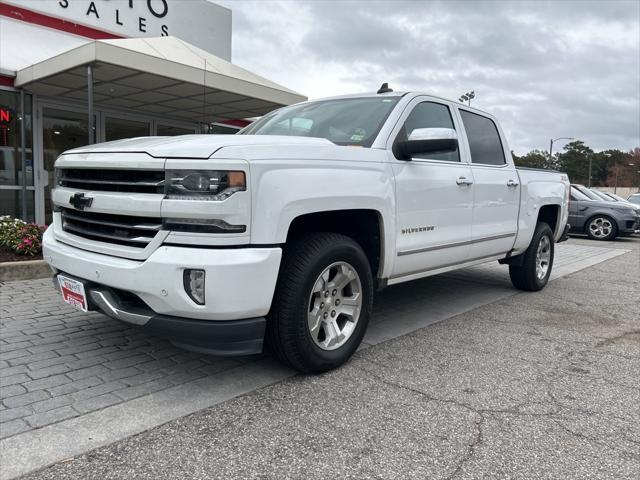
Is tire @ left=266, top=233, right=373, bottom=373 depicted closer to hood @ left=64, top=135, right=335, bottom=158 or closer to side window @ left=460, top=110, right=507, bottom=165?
hood @ left=64, top=135, right=335, bottom=158

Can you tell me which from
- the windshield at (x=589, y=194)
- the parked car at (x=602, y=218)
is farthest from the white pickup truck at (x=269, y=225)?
the windshield at (x=589, y=194)

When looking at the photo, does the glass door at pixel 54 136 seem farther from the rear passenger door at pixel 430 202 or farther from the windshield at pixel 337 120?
the rear passenger door at pixel 430 202

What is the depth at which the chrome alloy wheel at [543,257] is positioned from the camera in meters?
6.55

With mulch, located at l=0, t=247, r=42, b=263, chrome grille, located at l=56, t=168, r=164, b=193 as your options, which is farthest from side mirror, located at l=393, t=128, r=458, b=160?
mulch, located at l=0, t=247, r=42, b=263

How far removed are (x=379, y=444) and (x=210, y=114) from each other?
10175 mm

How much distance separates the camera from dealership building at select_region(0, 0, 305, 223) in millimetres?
7969

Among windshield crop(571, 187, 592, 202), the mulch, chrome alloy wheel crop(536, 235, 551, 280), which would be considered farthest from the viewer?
windshield crop(571, 187, 592, 202)

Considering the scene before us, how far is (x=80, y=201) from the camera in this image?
3299 millimetres

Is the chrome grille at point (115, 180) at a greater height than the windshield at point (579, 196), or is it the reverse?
the chrome grille at point (115, 180)

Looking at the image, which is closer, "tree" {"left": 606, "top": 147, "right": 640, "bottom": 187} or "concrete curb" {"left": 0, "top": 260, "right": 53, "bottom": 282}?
"concrete curb" {"left": 0, "top": 260, "right": 53, "bottom": 282}

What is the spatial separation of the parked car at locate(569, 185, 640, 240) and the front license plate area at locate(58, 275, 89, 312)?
15642 millimetres

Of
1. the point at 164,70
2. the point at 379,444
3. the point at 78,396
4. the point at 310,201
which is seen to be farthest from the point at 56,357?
the point at 164,70

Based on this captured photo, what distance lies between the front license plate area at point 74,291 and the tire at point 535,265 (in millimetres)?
5047

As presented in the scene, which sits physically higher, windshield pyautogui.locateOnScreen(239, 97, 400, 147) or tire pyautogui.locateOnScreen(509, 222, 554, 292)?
windshield pyautogui.locateOnScreen(239, 97, 400, 147)
